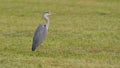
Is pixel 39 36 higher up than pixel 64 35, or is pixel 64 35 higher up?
pixel 39 36

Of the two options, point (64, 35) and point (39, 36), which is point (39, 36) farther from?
point (64, 35)

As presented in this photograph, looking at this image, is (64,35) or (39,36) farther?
(64,35)

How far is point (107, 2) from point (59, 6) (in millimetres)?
5375

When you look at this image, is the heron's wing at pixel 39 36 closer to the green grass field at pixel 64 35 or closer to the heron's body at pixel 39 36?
the heron's body at pixel 39 36

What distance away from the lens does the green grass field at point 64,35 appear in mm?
14008

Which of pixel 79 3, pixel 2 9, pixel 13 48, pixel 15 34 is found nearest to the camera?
pixel 13 48

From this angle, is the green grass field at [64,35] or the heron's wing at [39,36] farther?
the heron's wing at [39,36]

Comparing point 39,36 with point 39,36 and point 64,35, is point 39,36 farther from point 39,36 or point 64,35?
point 64,35

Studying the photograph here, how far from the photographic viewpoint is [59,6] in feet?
125

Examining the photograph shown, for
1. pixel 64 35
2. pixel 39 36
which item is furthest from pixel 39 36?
pixel 64 35

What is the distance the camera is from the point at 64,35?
70.9 feet

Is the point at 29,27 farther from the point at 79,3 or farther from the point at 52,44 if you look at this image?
the point at 79,3

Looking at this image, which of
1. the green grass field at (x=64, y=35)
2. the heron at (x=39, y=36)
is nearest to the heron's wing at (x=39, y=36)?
the heron at (x=39, y=36)

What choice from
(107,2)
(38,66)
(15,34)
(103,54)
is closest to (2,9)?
(107,2)
